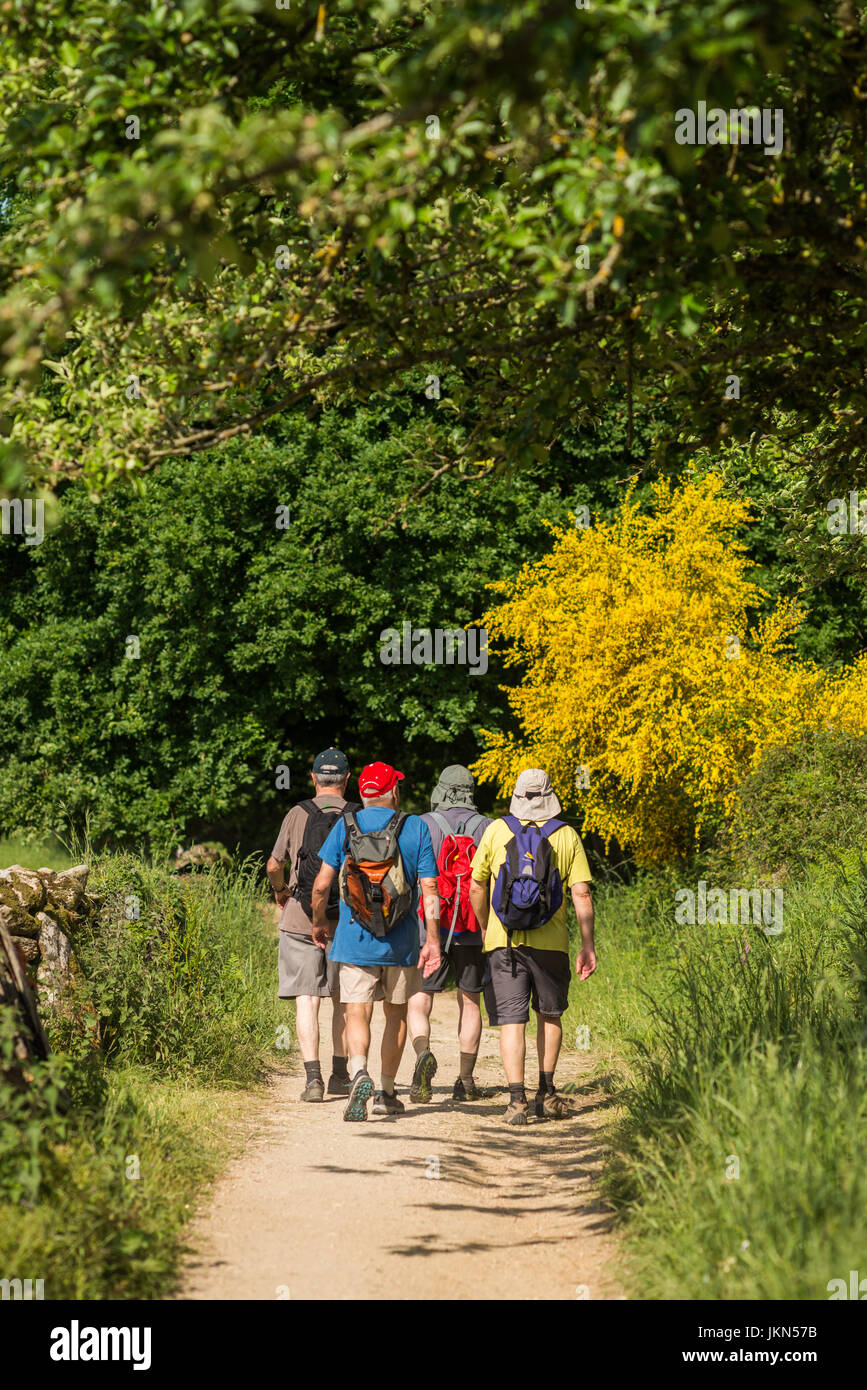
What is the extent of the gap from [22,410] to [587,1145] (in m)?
4.55

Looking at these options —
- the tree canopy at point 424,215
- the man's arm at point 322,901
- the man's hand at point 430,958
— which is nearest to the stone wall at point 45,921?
the man's arm at point 322,901

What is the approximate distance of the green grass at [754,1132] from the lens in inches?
161

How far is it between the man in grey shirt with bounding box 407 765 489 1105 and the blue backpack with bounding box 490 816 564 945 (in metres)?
0.65

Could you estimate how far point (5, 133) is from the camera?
4.84m

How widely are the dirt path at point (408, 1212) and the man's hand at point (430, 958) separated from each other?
85 centimetres

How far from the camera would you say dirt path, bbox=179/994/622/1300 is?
4.71m

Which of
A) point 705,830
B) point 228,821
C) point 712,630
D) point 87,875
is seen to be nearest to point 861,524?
point 712,630

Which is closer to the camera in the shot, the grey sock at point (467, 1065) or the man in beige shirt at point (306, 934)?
the man in beige shirt at point (306, 934)

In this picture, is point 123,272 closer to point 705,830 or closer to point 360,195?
point 360,195

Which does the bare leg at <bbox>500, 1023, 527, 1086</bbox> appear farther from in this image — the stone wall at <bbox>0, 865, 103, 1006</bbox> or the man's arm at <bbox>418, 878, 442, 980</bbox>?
the stone wall at <bbox>0, 865, 103, 1006</bbox>

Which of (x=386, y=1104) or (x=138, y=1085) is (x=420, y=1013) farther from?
(x=138, y=1085)

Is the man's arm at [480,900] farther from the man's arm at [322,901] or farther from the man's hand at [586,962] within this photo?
the man's arm at [322,901]

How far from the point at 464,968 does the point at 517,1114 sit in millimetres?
1012

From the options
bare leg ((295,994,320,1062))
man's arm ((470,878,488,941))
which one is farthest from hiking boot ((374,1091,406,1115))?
man's arm ((470,878,488,941))
